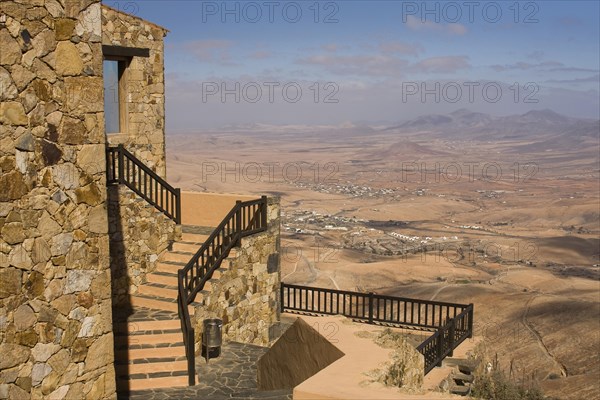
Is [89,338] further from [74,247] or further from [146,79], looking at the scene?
[146,79]

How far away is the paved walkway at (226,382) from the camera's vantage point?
39.9ft

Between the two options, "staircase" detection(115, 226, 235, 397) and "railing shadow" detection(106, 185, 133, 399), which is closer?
"staircase" detection(115, 226, 235, 397)

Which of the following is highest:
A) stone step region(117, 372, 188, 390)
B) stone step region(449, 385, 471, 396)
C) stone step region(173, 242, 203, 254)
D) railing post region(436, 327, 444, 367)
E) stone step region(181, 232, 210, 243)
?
stone step region(181, 232, 210, 243)

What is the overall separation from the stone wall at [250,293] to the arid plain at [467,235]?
11.9 m

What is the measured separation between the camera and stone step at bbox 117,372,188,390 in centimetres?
1245

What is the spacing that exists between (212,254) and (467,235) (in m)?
65.1

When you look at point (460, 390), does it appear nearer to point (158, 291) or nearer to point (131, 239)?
point (158, 291)

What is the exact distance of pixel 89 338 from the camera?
775 cm

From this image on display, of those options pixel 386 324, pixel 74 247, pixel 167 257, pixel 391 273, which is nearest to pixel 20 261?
pixel 74 247

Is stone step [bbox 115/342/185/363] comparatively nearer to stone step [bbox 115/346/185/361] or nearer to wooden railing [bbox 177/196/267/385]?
stone step [bbox 115/346/185/361]

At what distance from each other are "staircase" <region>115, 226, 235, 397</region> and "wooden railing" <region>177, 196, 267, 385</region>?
0.82 ft

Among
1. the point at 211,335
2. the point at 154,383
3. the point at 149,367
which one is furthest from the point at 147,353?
the point at 211,335

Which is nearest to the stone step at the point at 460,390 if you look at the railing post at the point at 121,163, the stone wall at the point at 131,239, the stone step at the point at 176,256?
the stone step at the point at 176,256

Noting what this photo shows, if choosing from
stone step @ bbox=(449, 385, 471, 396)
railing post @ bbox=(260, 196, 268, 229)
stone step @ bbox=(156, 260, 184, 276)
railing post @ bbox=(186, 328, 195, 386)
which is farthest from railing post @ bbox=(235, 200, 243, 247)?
stone step @ bbox=(449, 385, 471, 396)
